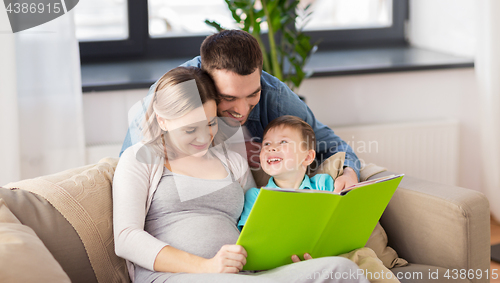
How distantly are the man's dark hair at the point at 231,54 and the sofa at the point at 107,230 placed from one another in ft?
1.43

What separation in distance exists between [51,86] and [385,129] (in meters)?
1.59

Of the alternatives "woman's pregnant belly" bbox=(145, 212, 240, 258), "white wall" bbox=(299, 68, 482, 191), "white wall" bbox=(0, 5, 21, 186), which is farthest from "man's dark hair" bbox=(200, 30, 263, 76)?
"white wall" bbox=(299, 68, 482, 191)

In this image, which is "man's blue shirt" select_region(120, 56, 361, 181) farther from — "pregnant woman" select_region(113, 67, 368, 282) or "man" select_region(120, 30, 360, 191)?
"pregnant woman" select_region(113, 67, 368, 282)

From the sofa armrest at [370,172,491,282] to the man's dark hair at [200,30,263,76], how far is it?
612 mm

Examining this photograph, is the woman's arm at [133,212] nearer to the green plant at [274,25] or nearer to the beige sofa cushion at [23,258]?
the beige sofa cushion at [23,258]

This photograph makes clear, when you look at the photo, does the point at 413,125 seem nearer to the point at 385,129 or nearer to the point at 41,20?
the point at 385,129

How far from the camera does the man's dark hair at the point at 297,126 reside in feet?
4.59

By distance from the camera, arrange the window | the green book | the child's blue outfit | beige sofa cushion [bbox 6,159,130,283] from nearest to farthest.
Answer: the green book, beige sofa cushion [bbox 6,159,130,283], the child's blue outfit, the window

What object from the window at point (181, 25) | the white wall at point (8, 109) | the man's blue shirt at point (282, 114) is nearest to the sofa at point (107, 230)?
the man's blue shirt at point (282, 114)

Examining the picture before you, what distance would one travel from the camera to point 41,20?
73.7 inches

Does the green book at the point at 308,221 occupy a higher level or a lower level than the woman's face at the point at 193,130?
lower

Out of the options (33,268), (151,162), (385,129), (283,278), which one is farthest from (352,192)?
(385,129)

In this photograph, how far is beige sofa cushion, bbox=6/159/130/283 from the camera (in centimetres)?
115

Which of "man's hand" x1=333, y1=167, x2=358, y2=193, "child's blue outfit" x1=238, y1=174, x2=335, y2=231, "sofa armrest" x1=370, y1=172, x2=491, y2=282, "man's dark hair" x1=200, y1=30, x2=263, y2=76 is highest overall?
"man's dark hair" x1=200, y1=30, x2=263, y2=76
